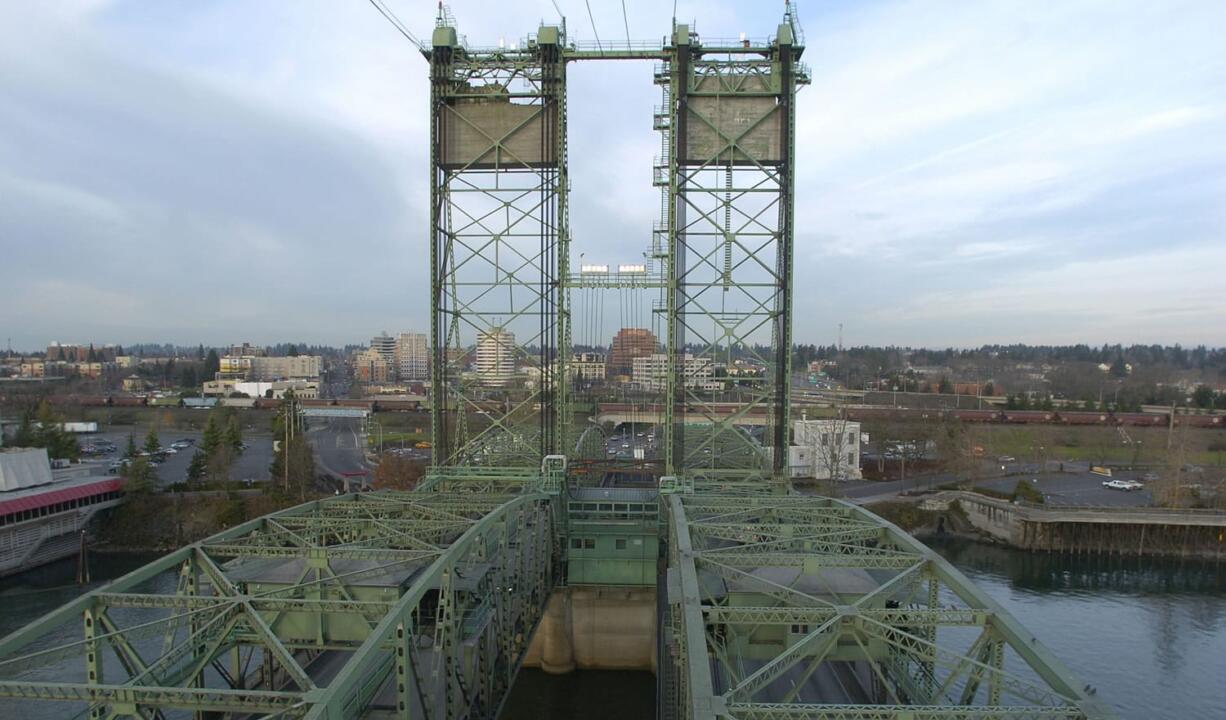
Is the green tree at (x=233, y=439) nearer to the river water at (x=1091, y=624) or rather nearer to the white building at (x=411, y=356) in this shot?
the river water at (x=1091, y=624)

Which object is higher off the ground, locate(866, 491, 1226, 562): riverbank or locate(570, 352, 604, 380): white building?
locate(570, 352, 604, 380): white building

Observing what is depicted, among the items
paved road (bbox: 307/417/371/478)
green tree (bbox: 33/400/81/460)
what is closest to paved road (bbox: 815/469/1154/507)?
paved road (bbox: 307/417/371/478)

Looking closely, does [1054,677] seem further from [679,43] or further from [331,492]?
[331,492]

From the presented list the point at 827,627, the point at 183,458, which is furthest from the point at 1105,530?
the point at 183,458

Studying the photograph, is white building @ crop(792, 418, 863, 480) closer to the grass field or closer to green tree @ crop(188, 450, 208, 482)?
the grass field

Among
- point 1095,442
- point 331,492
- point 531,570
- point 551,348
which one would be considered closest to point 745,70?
point 551,348

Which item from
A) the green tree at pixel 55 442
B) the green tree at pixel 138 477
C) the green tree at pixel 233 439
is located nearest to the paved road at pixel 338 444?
the green tree at pixel 233 439
